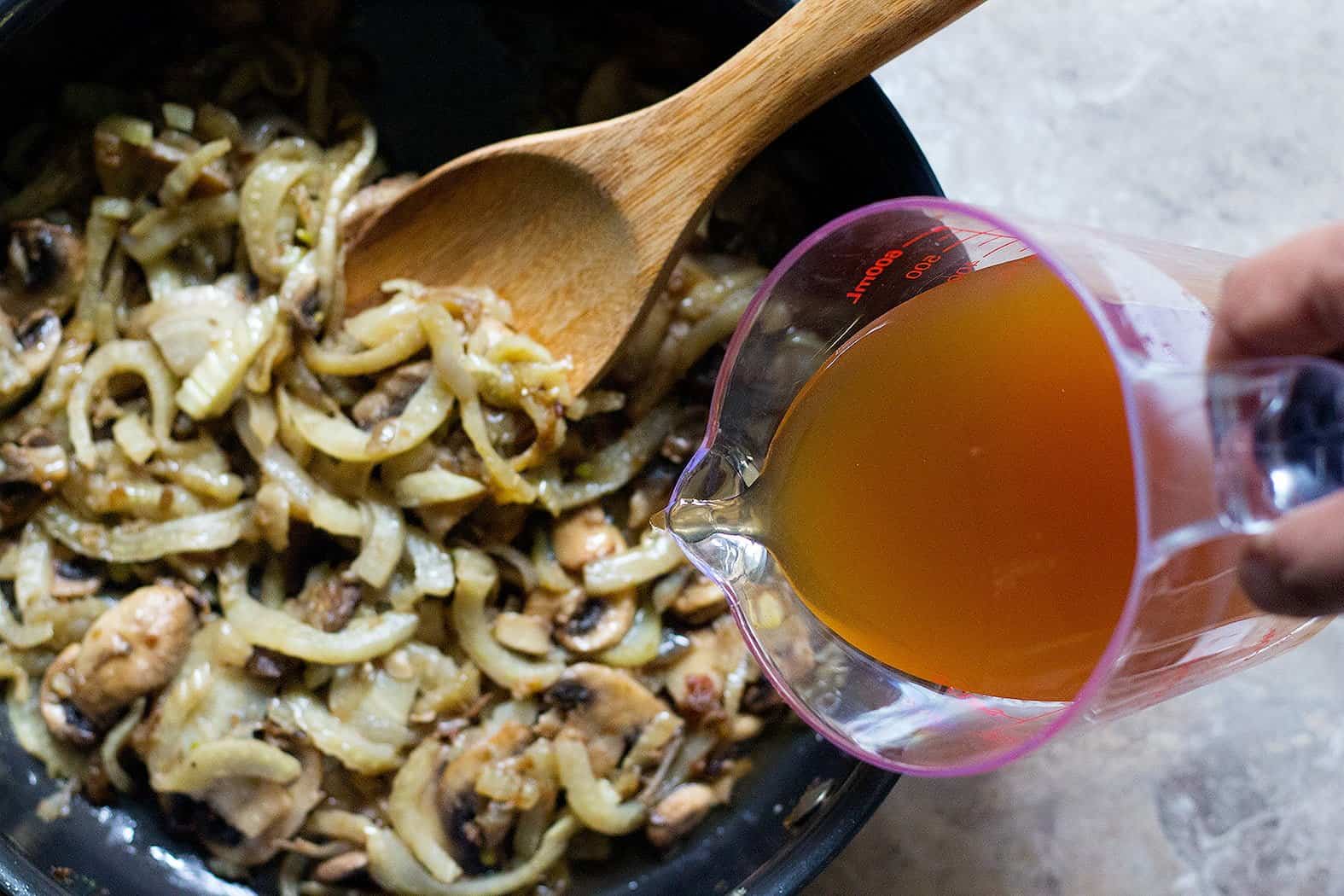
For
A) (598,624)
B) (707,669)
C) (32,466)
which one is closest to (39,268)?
(32,466)

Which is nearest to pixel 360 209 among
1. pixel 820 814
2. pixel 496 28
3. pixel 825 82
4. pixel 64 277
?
pixel 496 28

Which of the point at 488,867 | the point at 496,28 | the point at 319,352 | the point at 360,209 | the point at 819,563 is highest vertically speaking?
the point at 496,28

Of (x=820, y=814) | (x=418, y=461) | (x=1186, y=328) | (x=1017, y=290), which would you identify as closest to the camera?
(x=1186, y=328)

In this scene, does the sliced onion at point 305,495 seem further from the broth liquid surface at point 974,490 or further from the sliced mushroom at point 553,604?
the broth liquid surface at point 974,490

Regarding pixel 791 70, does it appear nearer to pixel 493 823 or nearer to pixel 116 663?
pixel 493 823

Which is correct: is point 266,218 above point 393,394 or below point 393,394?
above

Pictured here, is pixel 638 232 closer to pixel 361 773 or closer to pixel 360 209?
pixel 360 209
